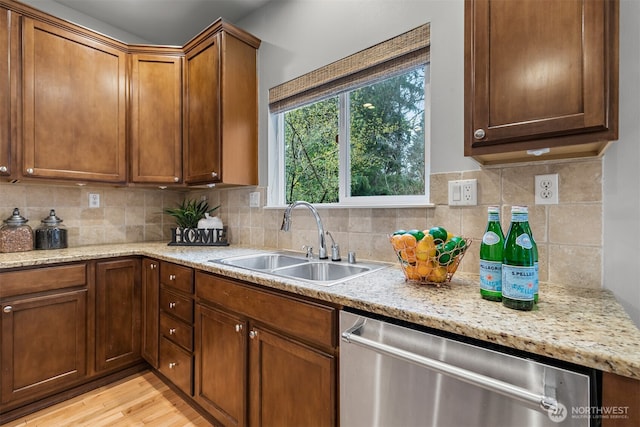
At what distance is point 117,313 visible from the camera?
204 centimetres

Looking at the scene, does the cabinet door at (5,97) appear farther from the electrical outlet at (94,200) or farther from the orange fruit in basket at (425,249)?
the orange fruit in basket at (425,249)

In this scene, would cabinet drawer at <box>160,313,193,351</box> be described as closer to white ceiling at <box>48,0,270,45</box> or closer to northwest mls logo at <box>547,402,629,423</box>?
northwest mls logo at <box>547,402,629,423</box>

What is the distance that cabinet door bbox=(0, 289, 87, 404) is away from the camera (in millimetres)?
1664

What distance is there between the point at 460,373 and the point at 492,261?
37 centimetres

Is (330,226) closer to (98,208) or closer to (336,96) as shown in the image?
(336,96)

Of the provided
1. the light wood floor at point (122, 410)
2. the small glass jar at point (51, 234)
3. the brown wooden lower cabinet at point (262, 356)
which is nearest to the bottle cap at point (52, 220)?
the small glass jar at point (51, 234)

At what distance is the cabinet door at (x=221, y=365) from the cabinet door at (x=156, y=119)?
4.07 ft

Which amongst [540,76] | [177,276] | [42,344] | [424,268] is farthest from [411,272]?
[42,344]

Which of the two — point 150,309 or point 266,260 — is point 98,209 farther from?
point 266,260

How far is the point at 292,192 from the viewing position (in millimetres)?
2262

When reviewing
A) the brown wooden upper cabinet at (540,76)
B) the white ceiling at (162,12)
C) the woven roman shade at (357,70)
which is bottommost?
the brown wooden upper cabinet at (540,76)

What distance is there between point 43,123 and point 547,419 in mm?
2734

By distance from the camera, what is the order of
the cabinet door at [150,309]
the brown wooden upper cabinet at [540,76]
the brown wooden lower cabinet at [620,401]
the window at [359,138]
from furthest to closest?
the cabinet door at [150,309] < the window at [359,138] < the brown wooden upper cabinet at [540,76] < the brown wooden lower cabinet at [620,401]

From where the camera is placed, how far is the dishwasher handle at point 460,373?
64 centimetres
